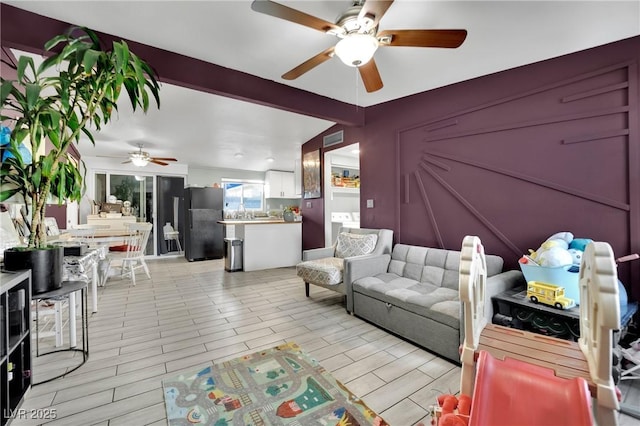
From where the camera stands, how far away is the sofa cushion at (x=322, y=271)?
3.03 meters

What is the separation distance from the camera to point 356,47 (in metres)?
1.70

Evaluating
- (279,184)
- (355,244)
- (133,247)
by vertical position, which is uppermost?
(279,184)

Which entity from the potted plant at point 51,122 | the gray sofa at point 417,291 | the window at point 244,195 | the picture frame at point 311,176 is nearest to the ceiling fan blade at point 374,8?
the potted plant at point 51,122

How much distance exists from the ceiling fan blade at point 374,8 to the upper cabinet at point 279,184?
5945mm

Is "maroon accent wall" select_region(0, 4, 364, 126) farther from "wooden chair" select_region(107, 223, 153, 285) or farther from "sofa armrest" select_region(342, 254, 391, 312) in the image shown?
"wooden chair" select_region(107, 223, 153, 285)

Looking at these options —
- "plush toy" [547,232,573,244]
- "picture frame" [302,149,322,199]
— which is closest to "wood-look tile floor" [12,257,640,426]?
"plush toy" [547,232,573,244]

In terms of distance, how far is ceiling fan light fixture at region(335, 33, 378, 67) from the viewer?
168cm

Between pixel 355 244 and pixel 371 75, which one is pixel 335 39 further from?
pixel 355 244

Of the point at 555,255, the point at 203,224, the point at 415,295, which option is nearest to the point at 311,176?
the point at 203,224

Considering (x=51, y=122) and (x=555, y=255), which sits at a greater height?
(x=51, y=122)

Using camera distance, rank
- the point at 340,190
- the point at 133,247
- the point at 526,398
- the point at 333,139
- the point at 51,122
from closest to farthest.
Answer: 1. the point at 526,398
2. the point at 51,122
3. the point at 133,247
4. the point at 333,139
5. the point at 340,190

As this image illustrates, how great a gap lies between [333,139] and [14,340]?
13.5ft

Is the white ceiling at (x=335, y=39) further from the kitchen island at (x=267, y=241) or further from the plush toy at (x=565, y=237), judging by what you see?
the kitchen island at (x=267, y=241)

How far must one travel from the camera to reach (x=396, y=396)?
166cm
